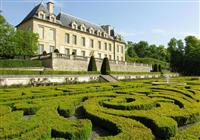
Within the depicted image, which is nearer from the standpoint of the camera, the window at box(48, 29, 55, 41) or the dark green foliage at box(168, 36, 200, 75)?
the window at box(48, 29, 55, 41)

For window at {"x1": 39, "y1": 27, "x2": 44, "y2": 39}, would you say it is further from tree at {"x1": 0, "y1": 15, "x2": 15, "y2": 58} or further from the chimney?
tree at {"x1": 0, "y1": 15, "x2": 15, "y2": 58}

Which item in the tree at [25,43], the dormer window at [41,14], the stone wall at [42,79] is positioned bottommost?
the stone wall at [42,79]

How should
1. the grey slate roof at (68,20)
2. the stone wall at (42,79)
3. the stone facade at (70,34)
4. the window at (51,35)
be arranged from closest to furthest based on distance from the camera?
the stone wall at (42,79), the stone facade at (70,34), the window at (51,35), the grey slate roof at (68,20)

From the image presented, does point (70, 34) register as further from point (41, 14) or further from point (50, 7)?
point (41, 14)

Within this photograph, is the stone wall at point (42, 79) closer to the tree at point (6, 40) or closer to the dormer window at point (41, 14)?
the tree at point (6, 40)

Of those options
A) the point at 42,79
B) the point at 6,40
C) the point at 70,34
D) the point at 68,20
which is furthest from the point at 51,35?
the point at 42,79

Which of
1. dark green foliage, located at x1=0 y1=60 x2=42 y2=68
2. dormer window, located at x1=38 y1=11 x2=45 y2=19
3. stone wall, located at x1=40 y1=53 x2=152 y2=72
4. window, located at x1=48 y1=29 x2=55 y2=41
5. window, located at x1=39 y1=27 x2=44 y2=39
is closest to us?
dark green foliage, located at x1=0 y1=60 x2=42 y2=68

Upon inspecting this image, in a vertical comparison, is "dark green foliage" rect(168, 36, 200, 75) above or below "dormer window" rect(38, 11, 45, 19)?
below

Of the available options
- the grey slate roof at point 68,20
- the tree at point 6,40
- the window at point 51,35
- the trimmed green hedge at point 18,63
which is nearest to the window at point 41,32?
the window at point 51,35

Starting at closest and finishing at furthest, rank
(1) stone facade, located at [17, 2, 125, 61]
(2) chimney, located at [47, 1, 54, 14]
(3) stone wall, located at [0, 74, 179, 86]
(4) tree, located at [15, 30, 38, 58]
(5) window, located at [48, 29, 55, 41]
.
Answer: (3) stone wall, located at [0, 74, 179, 86] → (4) tree, located at [15, 30, 38, 58] → (1) stone facade, located at [17, 2, 125, 61] → (5) window, located at [48, 29, 55, 41] → (2) chimney, located at [47, 1, 54, 14]

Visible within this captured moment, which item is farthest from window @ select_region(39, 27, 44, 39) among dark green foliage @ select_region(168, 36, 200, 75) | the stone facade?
dark green foliage @ select_region(168, 36, 200, 75)

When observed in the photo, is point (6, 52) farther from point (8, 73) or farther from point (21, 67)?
point (8, 73)

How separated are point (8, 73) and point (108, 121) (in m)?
17.6

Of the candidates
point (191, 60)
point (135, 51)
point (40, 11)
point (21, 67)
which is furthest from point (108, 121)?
point (135, 51)
